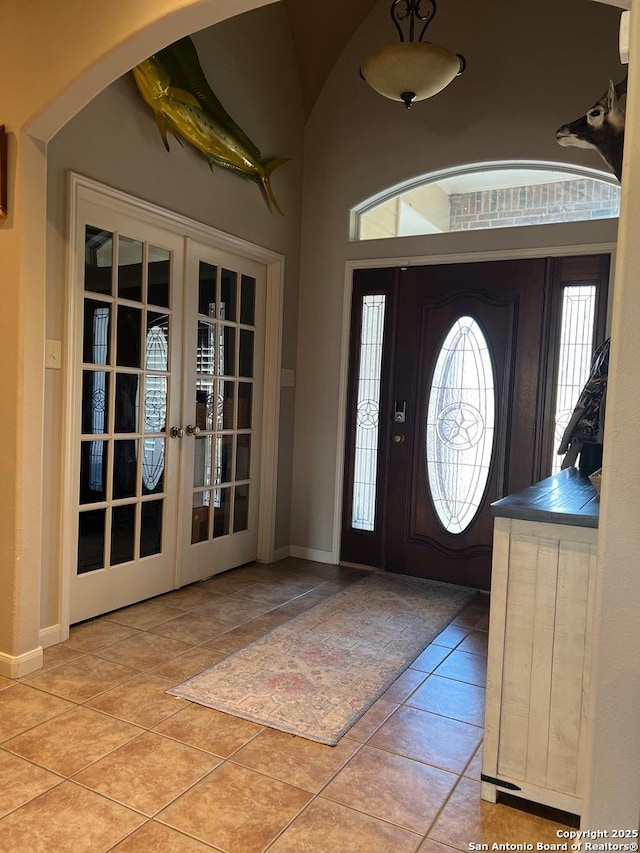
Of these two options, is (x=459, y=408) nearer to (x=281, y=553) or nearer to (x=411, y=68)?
(x=281, y=553)

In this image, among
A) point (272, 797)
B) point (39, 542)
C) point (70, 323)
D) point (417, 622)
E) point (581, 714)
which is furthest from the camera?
point (417, 622)

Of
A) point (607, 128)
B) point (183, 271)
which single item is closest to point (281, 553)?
point (183, 271)

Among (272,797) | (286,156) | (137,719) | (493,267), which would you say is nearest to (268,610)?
(137,719)

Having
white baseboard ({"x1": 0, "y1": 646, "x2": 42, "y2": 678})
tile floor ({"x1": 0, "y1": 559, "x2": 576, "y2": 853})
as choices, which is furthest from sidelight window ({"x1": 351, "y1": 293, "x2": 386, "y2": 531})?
white baseboard ({"x1": 0, "y1": 646, "x2": 42, "y2": 678})

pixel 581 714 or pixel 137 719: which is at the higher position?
pixel 581 714

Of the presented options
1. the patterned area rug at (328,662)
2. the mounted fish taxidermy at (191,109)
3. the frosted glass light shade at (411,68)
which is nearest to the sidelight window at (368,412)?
the patterned area rug at (328,662)

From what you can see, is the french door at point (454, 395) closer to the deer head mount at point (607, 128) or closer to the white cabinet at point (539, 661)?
the deer head mount at point (607, 128)

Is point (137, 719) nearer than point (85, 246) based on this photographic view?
Yes

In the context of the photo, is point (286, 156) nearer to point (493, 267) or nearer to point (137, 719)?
point (493, 267)

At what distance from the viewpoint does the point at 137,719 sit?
2211mm

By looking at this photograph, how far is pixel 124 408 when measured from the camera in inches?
126

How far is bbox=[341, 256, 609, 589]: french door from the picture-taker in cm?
364

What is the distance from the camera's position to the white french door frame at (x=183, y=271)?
2.77 m

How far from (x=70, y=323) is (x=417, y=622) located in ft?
7.14
